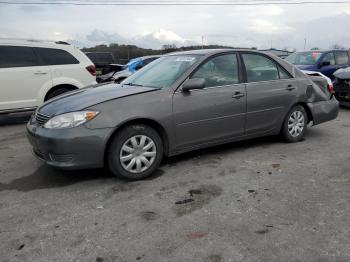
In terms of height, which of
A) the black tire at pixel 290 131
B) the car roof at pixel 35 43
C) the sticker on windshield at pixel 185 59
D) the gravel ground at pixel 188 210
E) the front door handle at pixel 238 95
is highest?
the car roof at pixel 35 43

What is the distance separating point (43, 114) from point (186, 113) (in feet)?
5.68

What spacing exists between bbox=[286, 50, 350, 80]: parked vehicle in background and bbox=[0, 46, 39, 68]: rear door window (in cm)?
779

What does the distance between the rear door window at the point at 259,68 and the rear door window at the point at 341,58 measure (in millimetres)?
7657

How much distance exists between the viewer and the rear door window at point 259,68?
5461 millimetres

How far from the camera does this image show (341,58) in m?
12.5

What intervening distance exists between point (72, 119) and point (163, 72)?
63.0 inches

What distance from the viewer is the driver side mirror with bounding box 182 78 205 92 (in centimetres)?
465

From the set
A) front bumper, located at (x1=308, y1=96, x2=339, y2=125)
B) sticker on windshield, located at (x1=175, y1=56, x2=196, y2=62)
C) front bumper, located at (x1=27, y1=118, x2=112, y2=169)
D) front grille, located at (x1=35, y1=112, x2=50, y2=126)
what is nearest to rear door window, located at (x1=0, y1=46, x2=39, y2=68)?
front grille, located at (x1=35, y1=112, x2=50, y2=126)

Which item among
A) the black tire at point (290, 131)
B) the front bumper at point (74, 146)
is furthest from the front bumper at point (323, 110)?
the front bumper at point (74, 146)

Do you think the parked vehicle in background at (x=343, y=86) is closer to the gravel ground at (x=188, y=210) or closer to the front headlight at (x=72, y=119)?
the gravel ground at (x=188, y=210)

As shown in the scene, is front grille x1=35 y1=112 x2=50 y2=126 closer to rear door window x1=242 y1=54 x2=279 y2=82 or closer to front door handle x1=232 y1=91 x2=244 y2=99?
front door handle x1=232 y1=91 x2=244 y2=99

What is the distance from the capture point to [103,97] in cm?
441

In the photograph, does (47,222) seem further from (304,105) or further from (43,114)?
(304,105)

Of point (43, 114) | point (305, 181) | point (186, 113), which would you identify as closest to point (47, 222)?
point (43, 114)
